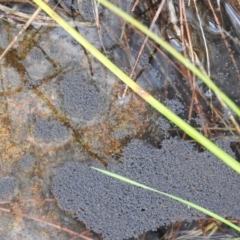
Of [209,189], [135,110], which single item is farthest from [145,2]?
[209,189]

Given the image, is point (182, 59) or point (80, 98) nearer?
point (182, 59)

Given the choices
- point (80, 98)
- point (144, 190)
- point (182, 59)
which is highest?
point (182, 59)

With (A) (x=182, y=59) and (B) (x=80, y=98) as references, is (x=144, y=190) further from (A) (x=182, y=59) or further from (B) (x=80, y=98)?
(A) (x=182, y=59)

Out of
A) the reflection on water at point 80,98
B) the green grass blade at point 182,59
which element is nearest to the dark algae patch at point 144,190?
the reflection on water at point 80,98

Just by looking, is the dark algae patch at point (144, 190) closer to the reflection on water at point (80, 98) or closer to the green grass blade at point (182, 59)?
the reflection on water at point (80, 98)

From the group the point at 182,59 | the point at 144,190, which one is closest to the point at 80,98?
the point at 144,190

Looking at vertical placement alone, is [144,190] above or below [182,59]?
below

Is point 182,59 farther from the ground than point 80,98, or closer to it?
farther from the ground

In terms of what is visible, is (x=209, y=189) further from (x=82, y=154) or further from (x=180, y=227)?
(x=82, y=154)
